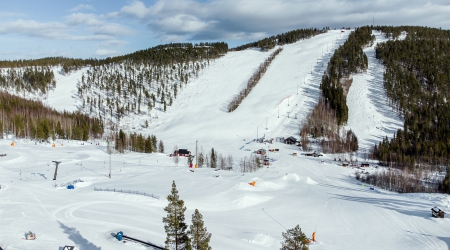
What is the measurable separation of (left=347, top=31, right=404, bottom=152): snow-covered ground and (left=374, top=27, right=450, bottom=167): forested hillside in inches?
114

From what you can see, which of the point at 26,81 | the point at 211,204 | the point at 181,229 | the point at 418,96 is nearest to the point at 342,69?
the point at 418,96

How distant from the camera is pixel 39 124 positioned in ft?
288

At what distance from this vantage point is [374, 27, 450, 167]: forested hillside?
80.0 m

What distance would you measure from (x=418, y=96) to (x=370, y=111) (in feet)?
56.6

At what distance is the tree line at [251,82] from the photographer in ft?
421

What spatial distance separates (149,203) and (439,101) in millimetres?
105571

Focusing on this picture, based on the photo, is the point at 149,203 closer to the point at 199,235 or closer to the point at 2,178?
the point at 199,235

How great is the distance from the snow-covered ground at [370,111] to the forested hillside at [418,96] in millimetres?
2899

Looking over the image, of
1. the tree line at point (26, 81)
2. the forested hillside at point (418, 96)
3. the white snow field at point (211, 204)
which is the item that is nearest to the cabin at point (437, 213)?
the white snow field at point (211, 204)

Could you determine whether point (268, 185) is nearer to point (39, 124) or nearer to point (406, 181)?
point (406, 181)

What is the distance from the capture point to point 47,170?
56.6 meters

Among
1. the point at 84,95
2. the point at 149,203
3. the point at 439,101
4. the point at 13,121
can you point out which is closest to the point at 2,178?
the point at 149,203

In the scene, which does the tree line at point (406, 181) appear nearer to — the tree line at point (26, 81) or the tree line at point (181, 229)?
the tree line at point (181, 229)

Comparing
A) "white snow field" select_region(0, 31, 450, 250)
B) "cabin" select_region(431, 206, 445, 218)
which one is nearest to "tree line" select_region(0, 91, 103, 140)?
"white snow field" select_region(0, 31, 450, 250)
